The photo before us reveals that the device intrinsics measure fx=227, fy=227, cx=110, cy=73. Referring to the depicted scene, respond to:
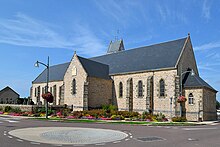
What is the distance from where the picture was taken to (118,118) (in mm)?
28625

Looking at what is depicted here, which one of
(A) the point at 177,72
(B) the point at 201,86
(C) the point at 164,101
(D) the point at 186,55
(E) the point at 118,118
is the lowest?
(E) the point at 118,118

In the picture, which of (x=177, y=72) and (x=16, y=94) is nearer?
(x=177, y=72)

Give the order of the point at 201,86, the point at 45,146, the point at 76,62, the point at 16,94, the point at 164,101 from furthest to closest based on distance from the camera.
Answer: the point at 16,94 → the point at 76,62 → the point at 164,101 → the point at 201,86 → the point at 45,146

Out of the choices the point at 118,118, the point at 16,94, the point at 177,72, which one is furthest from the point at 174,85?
the point at 16,94

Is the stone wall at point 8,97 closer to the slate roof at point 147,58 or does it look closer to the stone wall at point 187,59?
the slate roof at point 147,58

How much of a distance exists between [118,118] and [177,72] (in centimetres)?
1091

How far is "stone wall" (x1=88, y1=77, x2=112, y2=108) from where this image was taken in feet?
123

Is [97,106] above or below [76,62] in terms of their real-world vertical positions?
below

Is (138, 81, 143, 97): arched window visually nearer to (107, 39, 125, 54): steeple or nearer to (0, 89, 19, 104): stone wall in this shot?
(107, 39, 125, 54): steeple

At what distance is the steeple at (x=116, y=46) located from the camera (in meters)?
59.6

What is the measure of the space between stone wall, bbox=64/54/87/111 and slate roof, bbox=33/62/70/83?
7633 millimetres

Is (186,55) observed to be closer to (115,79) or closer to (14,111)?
(115,79)

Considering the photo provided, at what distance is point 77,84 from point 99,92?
398 cm

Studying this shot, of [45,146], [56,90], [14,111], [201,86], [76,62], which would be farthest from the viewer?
[56,90]
